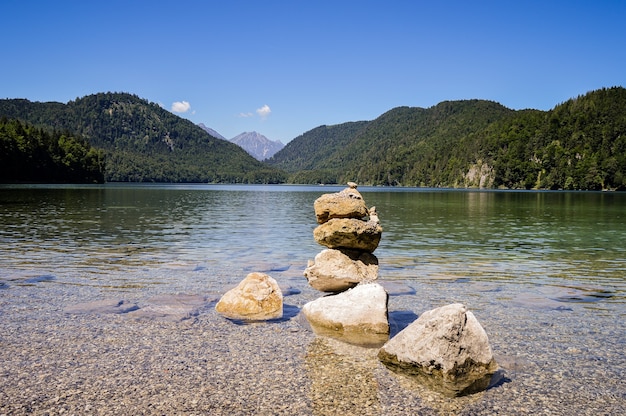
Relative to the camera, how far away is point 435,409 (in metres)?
7.61

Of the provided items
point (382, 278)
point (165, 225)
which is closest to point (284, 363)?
point (382, 278)

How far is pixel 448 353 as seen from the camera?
8.80 metres

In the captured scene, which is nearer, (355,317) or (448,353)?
(448,353)

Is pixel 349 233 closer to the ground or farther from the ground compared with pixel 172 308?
farther from the ground

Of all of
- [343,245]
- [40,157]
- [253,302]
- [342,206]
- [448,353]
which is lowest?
[253,302]

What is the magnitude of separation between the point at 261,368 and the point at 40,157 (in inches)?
7508

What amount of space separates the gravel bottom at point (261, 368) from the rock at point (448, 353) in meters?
0.34

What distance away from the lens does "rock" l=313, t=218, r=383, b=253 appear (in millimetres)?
16547

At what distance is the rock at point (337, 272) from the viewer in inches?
641

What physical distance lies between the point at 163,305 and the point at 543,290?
12.6 m

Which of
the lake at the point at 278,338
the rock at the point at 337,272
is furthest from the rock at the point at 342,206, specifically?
the lake at the point at 278,338

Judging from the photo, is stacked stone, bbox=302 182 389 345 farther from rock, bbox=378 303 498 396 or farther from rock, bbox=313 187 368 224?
rock, bbox=378 303 498 396

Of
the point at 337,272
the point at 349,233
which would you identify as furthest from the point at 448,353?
the point at 349,233

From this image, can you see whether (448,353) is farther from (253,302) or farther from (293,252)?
(293,252)
